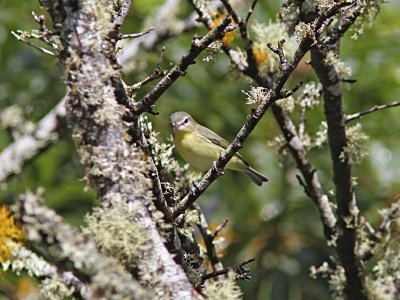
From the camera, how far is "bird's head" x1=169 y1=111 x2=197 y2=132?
484 centimetres

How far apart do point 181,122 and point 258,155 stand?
2.70ft

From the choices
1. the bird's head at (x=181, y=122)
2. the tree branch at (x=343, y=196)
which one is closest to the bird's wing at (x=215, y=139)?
the bird's head at (x=181, y=122)

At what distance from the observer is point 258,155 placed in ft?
18.0

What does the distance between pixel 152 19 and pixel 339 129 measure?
265 cm

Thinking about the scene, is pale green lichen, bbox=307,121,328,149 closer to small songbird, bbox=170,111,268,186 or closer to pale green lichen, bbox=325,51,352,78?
pale green lichen, bbox=325,51,352,78

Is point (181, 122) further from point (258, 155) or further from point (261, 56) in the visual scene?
point (261, 56)

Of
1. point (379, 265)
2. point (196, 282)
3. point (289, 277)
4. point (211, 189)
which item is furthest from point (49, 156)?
point (196, 282)

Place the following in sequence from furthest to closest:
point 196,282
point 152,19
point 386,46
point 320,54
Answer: point 152,19, point 386,46, point 320,54, point 196,282

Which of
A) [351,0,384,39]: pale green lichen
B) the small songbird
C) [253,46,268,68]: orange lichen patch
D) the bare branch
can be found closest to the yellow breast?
the small songbird

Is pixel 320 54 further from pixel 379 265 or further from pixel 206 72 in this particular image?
pixel 206 72

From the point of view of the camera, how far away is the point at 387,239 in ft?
10.3

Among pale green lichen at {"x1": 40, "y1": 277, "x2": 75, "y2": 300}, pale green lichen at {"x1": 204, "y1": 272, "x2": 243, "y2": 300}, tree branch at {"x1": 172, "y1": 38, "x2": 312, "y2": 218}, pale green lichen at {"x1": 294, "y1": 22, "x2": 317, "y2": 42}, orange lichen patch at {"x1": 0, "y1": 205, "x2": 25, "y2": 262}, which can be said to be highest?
pale green lichen at {"x1": 294, "y1": 22, "x2": 317, "y2": 42}

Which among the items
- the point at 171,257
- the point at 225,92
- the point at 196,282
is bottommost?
the point at 171,257

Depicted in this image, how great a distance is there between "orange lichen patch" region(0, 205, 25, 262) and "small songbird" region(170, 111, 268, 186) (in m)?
2.46
